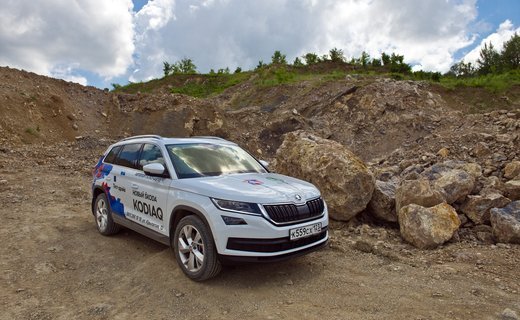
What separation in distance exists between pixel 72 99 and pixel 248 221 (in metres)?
20.3

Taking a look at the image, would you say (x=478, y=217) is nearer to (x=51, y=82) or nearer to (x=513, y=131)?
(x=513, y=131)

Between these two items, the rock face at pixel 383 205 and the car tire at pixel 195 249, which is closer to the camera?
the car tire at pixel 195 249

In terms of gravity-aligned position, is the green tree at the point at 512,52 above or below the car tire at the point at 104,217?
above

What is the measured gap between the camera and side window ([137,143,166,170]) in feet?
17.3

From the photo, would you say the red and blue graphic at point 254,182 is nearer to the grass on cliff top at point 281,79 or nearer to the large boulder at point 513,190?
the large boulder at point 513,190

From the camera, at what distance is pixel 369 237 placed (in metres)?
6.23

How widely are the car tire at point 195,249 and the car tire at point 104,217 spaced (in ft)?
6.75

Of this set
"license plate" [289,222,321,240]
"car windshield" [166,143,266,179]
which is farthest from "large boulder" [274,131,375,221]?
"license plate" [289,222,321,240]

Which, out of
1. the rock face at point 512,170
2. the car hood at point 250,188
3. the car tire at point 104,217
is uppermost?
the rock face at point 512,170

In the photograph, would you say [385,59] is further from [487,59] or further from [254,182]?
[254,182]

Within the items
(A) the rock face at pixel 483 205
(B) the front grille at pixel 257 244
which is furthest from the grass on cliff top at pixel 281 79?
(B) the front grille at pixel 257 244

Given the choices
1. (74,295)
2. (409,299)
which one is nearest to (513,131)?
(409,299)

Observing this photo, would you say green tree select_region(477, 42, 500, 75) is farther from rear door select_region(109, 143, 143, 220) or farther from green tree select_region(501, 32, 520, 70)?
rear door select_region(109, 143, 143, 220)

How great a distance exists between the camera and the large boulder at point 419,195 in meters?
6.13
